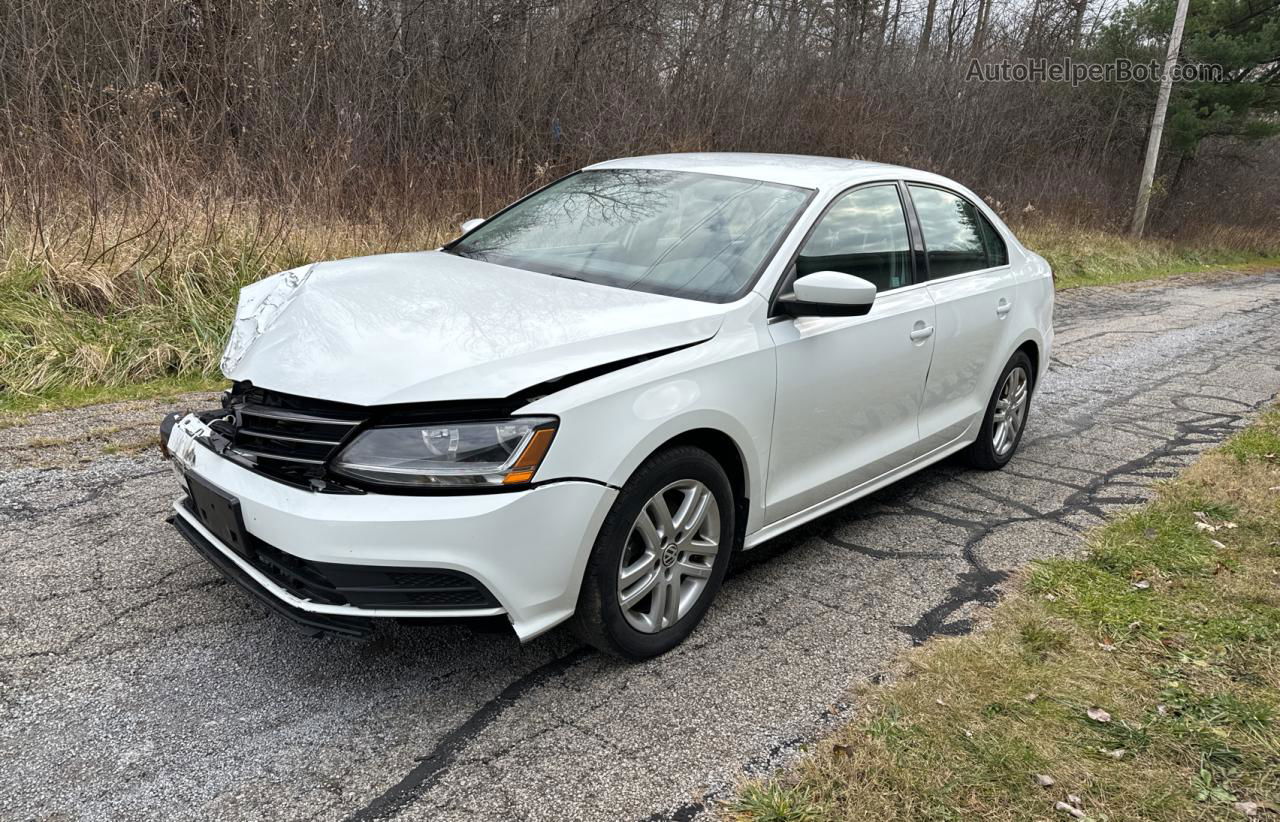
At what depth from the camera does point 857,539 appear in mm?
4238

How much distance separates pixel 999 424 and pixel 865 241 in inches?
71.4

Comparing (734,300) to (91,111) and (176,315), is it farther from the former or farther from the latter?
(91,111)

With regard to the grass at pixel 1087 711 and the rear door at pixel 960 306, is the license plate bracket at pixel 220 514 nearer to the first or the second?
the grass at pixel 1087 711

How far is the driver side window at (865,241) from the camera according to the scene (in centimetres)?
368

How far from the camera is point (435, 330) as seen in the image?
2.83 m

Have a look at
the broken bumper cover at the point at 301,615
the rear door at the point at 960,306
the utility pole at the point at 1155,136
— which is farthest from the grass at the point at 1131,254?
the broken bumper cover at the point at 301,615

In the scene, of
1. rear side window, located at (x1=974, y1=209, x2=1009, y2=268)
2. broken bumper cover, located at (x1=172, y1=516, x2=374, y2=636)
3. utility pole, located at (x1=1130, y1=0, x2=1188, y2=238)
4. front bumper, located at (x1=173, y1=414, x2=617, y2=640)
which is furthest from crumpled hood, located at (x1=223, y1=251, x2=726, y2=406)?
utility pole, located at (x1=1130, y1=0, x2=1188, y2=238)

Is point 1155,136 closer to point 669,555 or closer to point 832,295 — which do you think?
point 832,295

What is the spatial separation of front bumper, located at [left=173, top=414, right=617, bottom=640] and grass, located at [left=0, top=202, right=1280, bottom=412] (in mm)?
3689

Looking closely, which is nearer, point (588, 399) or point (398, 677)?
point (588, 399)

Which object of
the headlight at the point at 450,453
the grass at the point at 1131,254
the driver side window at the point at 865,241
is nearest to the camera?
the headlight at the point at 450,453

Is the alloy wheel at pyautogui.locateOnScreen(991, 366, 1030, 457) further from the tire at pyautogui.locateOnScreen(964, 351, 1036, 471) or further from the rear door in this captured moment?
the rear door

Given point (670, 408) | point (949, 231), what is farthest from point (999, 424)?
point (670, 408)

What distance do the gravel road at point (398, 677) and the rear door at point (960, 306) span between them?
1.75ft
